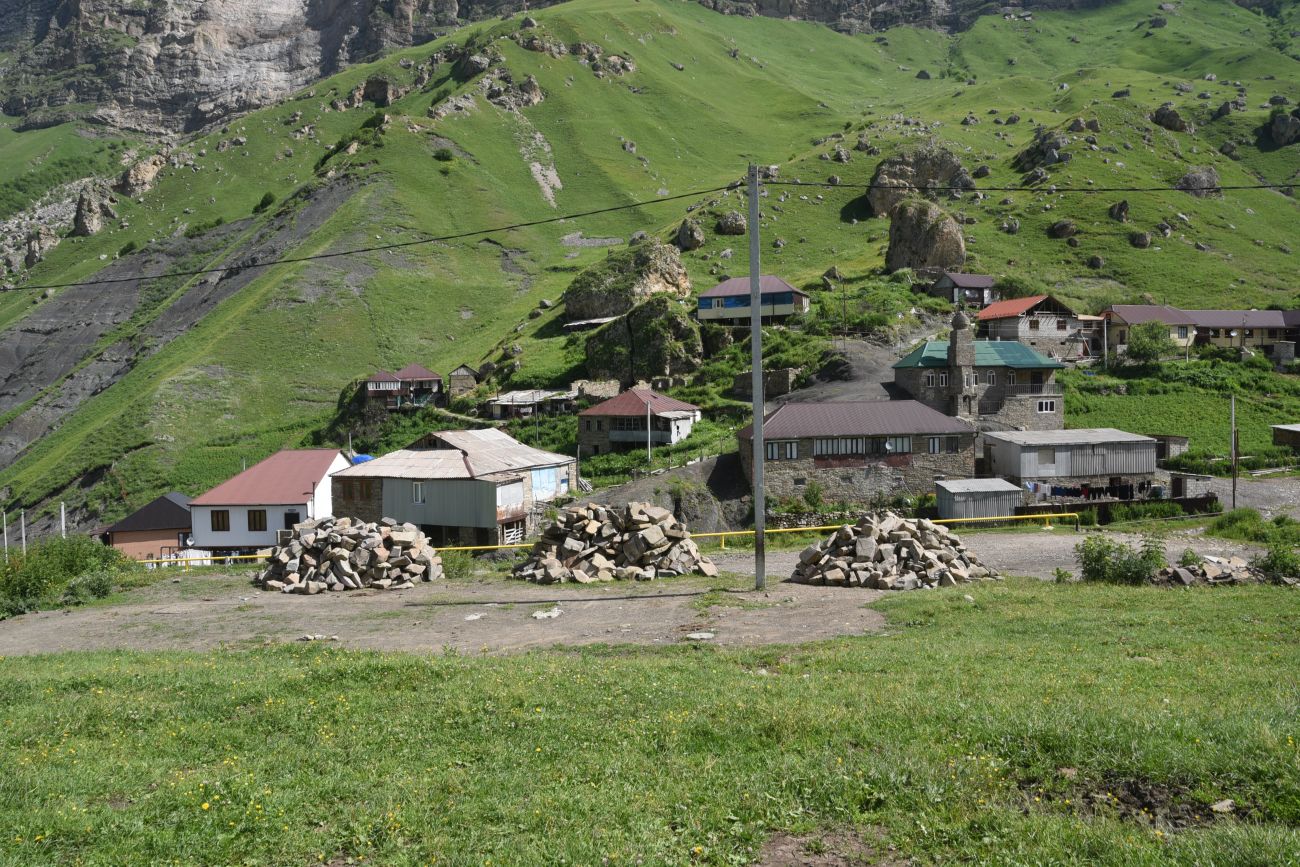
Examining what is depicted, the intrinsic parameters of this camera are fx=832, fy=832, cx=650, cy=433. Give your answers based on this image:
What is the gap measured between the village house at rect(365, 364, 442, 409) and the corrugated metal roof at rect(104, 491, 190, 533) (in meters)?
32.2

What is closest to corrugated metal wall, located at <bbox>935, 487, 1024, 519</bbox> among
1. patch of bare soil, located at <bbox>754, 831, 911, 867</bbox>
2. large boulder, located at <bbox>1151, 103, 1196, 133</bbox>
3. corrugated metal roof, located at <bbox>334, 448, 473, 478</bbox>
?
corrugated metal roof, located at <bbox>334, 448, 473, 478</bbox>

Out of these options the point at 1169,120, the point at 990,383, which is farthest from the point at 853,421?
the point at 1169,120

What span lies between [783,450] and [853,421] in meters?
4.83

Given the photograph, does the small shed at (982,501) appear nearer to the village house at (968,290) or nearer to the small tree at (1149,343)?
the small tree at (1149,343)

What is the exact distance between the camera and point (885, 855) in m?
7.71

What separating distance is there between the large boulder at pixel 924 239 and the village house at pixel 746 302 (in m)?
20.5

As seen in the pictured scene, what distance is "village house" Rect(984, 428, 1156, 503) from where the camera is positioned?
1940 inches

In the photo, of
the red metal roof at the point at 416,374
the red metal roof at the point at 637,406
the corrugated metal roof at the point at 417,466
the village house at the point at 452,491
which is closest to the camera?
the village house at the point at 452,491

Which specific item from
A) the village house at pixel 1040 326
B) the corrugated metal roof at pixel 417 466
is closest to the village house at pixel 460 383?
the corrugated metal roof at pixel 417 466

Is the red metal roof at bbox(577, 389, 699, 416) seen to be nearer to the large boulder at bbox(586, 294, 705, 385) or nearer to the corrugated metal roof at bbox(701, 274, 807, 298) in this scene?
the large boulder at bbox(586, 294, 705, 385)

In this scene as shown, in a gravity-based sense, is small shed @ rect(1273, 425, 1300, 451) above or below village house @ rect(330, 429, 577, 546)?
above

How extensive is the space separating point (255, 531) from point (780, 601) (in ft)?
129

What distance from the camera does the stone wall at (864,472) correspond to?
49156 mm

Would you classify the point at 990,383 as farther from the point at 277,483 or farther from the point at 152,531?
the point at 152,531
